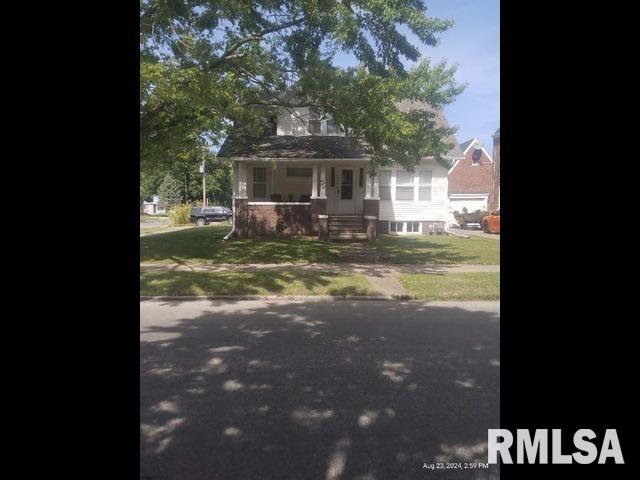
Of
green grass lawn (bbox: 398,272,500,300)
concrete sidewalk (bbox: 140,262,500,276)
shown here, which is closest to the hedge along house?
concrete sidewalk (bbox: 140,262,500,276)

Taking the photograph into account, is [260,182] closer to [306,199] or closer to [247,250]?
[306,199]

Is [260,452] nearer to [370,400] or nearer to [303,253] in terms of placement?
[370,400]

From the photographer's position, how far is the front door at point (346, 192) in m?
17.5

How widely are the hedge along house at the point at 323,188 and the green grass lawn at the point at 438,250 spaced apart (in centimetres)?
142

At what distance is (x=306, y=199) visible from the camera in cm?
1750

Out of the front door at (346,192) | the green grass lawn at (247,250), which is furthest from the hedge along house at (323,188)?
the green grass lawn at (247,250)

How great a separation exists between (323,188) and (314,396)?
43.4ft

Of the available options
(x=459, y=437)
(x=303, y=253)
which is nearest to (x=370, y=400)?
(x=459, y=437)

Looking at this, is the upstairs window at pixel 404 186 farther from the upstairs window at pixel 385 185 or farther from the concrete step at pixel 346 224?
the concrete step at pixel 346 224
